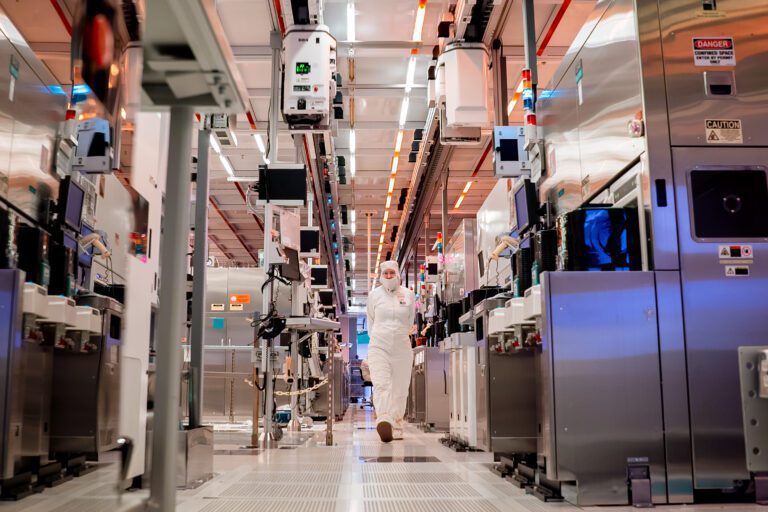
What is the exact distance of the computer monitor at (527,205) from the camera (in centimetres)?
489

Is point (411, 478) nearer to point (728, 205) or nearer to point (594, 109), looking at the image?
point (728, 205)

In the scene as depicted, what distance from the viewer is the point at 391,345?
728cm

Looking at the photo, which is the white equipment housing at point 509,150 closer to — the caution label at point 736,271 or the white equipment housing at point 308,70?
the white equipment housing at point 308,70

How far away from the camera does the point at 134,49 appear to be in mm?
821

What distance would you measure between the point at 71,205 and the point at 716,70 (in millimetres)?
3227

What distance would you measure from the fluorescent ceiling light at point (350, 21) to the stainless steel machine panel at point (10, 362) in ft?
22.3

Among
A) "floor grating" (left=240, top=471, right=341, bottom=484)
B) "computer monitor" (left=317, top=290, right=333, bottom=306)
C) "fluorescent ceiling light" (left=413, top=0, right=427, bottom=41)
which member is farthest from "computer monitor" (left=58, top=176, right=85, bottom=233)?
"computer monitor" (left=317, top=290, right=333, bottom=306)

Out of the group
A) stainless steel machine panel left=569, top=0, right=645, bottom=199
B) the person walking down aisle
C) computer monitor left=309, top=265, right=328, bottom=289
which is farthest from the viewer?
computer monitor left=309, top=265, right=328, bottom=289

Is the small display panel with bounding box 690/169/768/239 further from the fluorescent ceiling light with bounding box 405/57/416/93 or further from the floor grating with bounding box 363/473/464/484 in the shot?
the fluorescent ceiling light with bounding box 405/57/416/93

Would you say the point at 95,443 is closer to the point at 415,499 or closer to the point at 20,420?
the point at 20,420

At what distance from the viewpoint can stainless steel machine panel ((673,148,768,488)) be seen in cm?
304

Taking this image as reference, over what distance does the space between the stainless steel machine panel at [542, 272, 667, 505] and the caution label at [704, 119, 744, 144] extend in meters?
0.75

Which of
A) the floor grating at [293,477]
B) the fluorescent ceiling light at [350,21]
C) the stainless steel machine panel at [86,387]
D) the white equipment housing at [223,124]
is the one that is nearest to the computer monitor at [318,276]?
the fluorescent ceiling light at [350,21]

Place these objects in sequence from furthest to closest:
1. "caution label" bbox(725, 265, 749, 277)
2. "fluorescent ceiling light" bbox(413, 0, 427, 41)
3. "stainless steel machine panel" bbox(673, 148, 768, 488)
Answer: "fluorescent ceiling light" bbox(413, 0, 427, 41) < "caution label" bbox(725, 265, 749, 277) < "stainless steel machine panel" bbox(673, 148, 768, 488)
